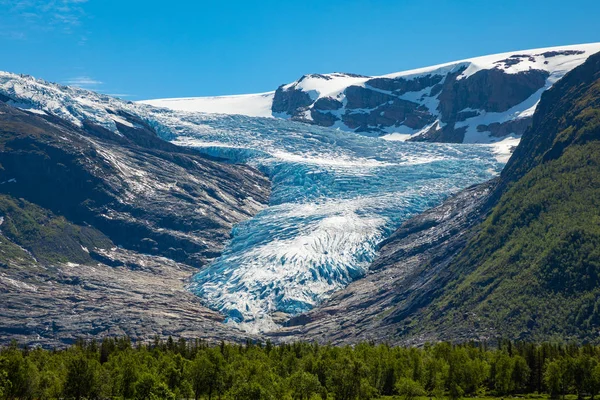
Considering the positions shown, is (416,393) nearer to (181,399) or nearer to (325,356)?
(325,356)

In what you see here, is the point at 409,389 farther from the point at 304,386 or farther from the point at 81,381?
the point at 81,381

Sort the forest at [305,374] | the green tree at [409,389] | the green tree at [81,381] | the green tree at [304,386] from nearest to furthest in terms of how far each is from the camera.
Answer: the forest at [305,374] < the green tree at [81,381] < the green tree at [304,386] < the green tree at [409,389]

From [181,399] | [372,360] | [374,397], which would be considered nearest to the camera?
[181,399]

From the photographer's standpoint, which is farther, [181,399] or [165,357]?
[165,357]

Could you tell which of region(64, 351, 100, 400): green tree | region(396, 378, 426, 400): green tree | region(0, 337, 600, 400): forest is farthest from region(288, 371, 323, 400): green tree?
region(64, 351, 100, 400): green tree

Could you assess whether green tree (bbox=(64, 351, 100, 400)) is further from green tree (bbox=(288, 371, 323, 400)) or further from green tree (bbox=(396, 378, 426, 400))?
green tree (bbox=(396, 378, 426, 400))

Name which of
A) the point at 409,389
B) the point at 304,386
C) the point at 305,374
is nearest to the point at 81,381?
the point at 304,386

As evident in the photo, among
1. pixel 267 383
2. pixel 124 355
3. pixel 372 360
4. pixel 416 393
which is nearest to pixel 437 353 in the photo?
pixel 372 360

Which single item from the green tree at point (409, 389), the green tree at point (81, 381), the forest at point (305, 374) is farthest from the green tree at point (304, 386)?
the green tree at point (81, 381)

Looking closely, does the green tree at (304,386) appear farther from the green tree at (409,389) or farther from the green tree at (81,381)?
the green tree at (81,381)
